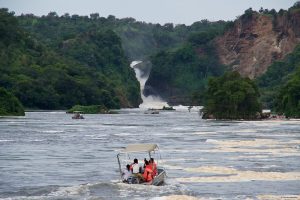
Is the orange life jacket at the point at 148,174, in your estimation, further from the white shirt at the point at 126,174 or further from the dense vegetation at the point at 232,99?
the dense vegetation at the point at 232,99

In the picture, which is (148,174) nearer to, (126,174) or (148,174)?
(148,174)

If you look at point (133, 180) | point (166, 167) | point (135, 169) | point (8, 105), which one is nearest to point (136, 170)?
point (135, 169)

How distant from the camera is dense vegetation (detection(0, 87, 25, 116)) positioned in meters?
164

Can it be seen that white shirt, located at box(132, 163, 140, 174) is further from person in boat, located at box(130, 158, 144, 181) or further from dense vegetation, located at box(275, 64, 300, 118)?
dense vegetation, located at box(275, 64, 300, 118)

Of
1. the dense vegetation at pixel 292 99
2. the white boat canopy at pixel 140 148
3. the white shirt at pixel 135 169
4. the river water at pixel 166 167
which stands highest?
the dense vegetation at pixel 292 99

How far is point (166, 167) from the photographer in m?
55.8

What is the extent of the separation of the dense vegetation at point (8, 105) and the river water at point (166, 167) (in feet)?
243

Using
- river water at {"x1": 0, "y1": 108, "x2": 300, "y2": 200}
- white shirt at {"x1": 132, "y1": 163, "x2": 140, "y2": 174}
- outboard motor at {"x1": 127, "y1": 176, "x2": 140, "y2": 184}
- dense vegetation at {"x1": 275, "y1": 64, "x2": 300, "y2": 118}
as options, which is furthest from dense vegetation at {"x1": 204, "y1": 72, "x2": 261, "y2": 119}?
outboard motor at {"x1": 127, "y1": 176, "x2": 140, "y2": 184}

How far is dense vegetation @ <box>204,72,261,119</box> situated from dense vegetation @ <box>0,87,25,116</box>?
38670 mm

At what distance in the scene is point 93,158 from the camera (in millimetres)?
63469

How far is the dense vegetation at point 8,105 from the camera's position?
164 m

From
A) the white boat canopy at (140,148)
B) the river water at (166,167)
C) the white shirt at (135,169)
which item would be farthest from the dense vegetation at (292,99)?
the white shirt at (135,169)

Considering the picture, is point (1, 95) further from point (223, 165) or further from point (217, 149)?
point (223, 165)

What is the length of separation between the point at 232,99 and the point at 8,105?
4752cm
